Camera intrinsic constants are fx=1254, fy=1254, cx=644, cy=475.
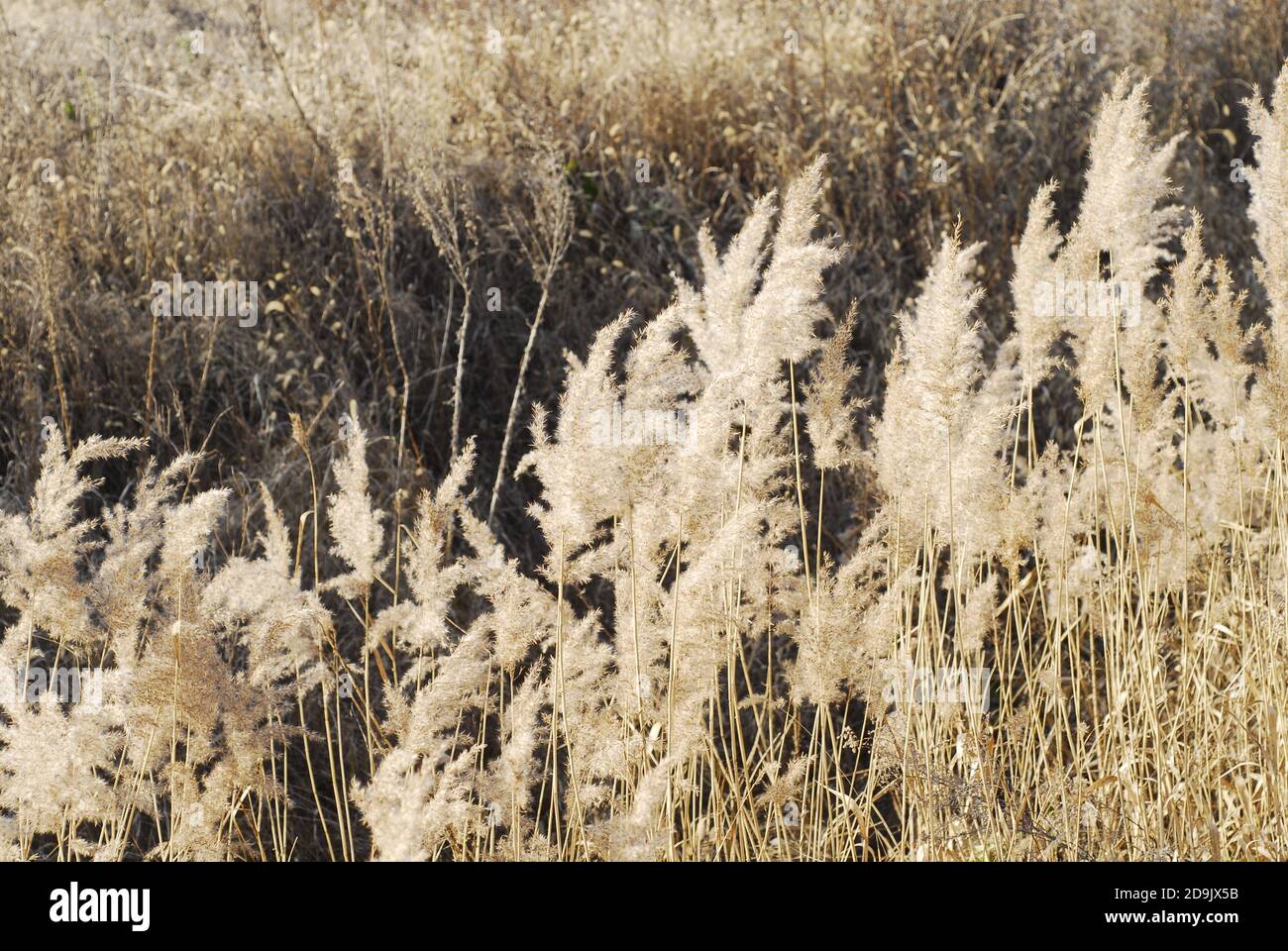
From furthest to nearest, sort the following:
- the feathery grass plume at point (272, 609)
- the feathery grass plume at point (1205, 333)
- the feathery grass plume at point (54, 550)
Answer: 1. the feathery grass plume at point (1205, 333)
2. the feathery grass plume at point (272, 609)
3. the feathery grass plume at point (54, 550)

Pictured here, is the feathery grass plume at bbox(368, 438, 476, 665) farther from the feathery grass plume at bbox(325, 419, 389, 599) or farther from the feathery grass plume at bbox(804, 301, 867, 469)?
the feathery grass plume at bbox(804, 301, 867, 469)

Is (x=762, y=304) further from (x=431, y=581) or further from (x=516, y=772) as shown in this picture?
(x=516, y=772)

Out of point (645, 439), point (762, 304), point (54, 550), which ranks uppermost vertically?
point (762, 304)

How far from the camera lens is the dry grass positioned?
2104 mm

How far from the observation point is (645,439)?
1970 mm

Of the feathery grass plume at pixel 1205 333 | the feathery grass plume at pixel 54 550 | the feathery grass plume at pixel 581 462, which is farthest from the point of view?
the feathery grass plume at pixel 1205 333

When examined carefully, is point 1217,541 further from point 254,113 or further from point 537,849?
point 254,113

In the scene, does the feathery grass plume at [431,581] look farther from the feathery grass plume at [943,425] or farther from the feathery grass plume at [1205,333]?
the feathery grass plume at [1205,333]

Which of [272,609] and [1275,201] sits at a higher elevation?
[1275,201]

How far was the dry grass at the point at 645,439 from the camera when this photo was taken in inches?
82.8

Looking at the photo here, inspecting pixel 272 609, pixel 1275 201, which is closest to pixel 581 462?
pixel 272 609

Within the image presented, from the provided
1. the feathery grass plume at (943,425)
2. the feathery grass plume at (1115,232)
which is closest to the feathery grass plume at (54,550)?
the feathery grass plume at (943,425)
